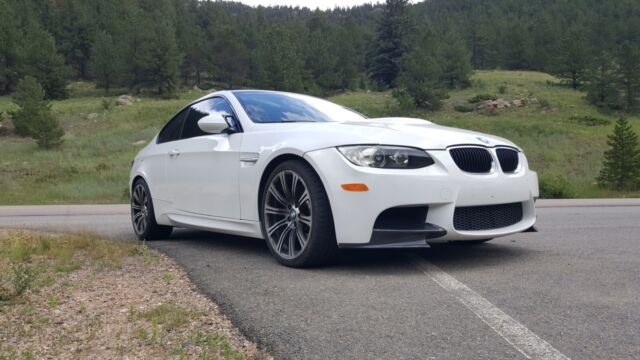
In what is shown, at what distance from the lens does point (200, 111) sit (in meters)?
6.32

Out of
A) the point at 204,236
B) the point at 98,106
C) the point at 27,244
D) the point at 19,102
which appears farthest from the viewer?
the point at 98,106

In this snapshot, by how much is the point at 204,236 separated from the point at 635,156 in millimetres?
26569

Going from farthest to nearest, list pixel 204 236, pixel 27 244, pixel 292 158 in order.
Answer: pixel 204 236, pixel 27 244, pixel 292 158

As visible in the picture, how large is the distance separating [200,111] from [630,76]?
65.3 meters

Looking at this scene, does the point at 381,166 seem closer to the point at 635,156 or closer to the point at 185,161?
the point at 185,161

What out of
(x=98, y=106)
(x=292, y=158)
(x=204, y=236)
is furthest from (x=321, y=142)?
(x=98, y=106)

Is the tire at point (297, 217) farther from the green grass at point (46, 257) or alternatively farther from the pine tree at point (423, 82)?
the pine tree at point (423, 82)

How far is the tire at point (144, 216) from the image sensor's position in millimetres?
6715

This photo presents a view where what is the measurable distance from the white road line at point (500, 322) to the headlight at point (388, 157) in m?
0.78

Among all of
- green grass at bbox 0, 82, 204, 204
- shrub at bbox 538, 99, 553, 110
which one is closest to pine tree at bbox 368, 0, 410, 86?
shrub at bbox 538, 99, 553, 110

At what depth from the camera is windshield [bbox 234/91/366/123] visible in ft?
18.1

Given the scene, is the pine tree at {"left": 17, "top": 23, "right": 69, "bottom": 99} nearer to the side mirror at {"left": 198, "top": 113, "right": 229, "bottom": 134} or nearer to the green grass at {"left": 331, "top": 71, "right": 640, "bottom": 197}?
the green grass at {"left": 331, "top": 71, "right": 640, "bottom": 197}

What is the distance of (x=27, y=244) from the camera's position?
5930mm

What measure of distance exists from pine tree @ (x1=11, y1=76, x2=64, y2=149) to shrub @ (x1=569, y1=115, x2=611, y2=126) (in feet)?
139
